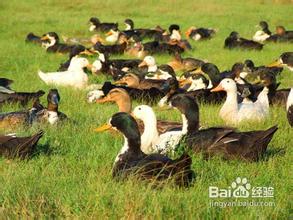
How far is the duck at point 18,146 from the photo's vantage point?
6.58 meters

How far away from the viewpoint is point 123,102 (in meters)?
9.20

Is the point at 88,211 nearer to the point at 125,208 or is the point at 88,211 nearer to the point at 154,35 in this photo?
the point at 125,208

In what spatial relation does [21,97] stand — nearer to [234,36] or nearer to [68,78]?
[68,78]

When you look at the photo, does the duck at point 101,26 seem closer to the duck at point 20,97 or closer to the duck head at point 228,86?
the duck at point 20,97

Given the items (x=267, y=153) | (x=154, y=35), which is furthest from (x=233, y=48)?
(x=267, y=153)

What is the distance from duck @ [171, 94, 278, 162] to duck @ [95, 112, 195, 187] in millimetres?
892

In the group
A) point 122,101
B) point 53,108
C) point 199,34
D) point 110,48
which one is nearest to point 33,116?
point 53,108

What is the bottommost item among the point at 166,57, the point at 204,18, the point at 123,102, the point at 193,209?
the point at 193,209

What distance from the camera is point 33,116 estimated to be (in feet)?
28.5

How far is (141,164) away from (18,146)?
1.61m

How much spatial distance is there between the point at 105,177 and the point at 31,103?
451 centimetres

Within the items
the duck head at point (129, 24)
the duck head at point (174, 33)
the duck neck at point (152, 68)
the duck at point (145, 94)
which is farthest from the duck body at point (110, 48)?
the duck at point (145, 94)

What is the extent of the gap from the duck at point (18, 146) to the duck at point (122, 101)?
176 cm

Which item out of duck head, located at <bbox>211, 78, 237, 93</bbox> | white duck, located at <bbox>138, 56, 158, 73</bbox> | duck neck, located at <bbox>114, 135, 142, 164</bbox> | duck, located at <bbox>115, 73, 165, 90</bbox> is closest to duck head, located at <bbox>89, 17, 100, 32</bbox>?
white duck, located at <bbox>138, 56, 158, 73</bbox>
